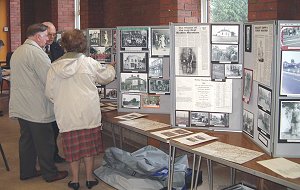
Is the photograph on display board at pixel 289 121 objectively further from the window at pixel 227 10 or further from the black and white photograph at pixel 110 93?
the black and white photograph at pixel 110 93

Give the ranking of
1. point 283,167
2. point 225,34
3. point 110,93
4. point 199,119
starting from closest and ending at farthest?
point 283,167
point 225,34
point 199,119
point 110,93

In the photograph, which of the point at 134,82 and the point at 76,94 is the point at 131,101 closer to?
the point at 134,82

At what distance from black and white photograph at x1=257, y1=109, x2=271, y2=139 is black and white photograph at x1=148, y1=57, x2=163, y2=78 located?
1.24m

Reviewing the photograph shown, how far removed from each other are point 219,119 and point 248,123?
27cm

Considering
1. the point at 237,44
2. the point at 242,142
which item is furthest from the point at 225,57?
the point at 242,142

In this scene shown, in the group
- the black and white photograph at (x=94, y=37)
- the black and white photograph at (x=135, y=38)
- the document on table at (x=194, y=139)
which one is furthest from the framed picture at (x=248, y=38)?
the black and white photograph at (x=94, y=37)

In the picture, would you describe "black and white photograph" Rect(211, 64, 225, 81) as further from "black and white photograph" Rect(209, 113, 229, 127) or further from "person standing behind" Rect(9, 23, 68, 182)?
"person standing behind" Rect(9, 23, 68, 182)

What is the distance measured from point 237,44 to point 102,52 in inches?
73.8

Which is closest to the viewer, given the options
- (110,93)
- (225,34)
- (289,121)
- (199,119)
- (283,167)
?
(283,167)

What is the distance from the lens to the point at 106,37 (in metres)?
4.34

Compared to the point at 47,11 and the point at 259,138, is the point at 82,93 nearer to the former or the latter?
the point at 259,138

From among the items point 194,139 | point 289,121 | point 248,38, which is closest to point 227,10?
point 248,38

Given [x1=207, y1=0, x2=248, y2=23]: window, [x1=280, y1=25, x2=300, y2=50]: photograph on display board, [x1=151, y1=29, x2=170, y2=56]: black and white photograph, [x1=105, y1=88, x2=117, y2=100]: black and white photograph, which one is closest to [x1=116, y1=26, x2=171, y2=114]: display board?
[x1=151, y1=29, x2=170, y2=56]: black and white photograph

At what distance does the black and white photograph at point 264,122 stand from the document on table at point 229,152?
0.45ft
